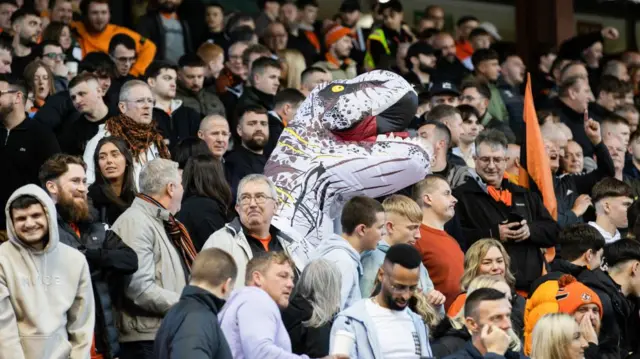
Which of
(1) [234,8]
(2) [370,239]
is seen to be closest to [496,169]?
(2) [370,239]

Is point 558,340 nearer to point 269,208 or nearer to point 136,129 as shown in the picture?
point 269,208

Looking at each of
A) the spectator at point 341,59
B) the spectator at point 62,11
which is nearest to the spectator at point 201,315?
the spectator at point 62,11

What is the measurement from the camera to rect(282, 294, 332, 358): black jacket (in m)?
8.48

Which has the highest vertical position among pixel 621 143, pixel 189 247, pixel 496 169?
pixel 189 247

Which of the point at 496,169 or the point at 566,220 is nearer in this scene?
the point at 496,169

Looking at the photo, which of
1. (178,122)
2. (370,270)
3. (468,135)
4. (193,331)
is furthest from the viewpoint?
(468,135)

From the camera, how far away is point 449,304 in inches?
408

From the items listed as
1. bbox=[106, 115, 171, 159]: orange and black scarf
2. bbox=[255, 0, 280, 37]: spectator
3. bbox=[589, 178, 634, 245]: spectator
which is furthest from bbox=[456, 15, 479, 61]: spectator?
bbox=[106, 115, 171, 159]: orange and black scarf

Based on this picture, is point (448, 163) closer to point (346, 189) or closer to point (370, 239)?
point (346, 189)

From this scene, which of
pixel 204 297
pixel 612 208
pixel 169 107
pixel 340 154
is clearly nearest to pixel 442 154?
pixel 612 208

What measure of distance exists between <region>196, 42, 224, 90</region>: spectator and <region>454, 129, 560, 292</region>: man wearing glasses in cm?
419

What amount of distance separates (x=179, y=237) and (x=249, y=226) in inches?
18.7

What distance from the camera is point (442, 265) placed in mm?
10406

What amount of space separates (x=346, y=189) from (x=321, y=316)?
5.64 ft
